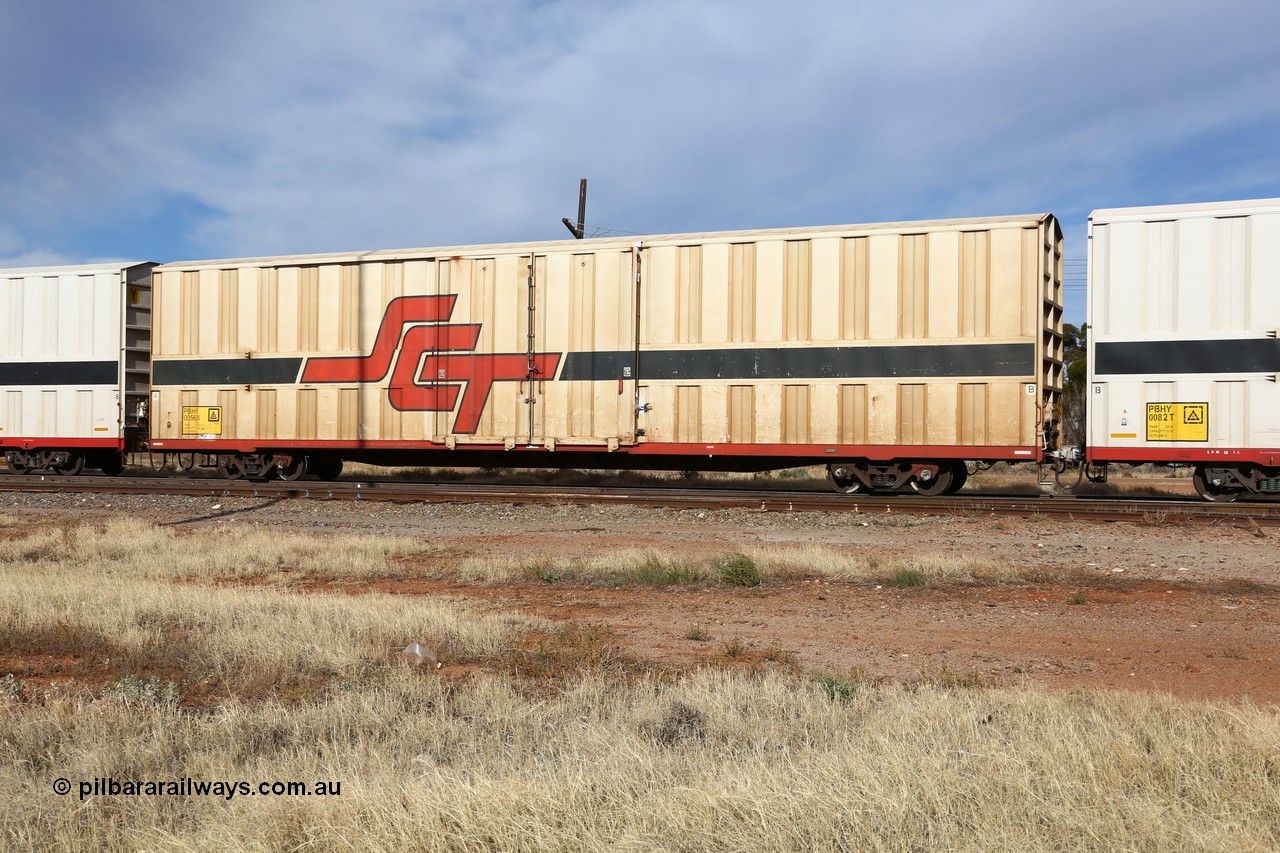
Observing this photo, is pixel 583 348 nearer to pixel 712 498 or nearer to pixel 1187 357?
pixel 712 498

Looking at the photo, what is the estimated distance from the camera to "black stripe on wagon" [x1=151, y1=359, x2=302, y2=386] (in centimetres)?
1689

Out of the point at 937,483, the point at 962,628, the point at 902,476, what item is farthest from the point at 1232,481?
the point at 962,628

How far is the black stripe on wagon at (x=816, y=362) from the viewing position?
538 inches

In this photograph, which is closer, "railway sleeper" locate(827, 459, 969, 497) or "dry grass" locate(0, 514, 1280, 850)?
"dry grass" locate(0, 514, 1280, 850)

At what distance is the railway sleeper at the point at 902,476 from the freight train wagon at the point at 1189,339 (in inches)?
86.5

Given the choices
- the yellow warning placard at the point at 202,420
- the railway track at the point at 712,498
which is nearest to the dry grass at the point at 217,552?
the railway track at the point at 712,498

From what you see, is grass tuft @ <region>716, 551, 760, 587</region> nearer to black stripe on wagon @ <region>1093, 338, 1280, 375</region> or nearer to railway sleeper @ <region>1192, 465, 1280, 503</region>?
black stripe on wagon @ <region>1093, 338, 1280, 375</region>

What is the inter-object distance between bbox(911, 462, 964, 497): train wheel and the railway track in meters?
0.35

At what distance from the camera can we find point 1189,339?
42.0 feet

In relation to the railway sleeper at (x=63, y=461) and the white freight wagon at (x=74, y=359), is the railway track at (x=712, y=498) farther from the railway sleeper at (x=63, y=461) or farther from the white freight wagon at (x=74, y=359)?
the white freight wagon at (x=74, y=359)

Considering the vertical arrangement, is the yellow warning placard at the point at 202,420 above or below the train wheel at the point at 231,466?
above

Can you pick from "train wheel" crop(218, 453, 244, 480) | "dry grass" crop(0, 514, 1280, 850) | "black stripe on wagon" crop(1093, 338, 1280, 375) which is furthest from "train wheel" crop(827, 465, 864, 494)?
"train wheel" crop(218, 453, 244, 480)

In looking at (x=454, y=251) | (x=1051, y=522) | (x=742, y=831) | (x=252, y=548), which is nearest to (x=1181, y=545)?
(x=1051, y=522)

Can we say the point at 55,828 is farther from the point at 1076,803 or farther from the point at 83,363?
the point at 83,363
